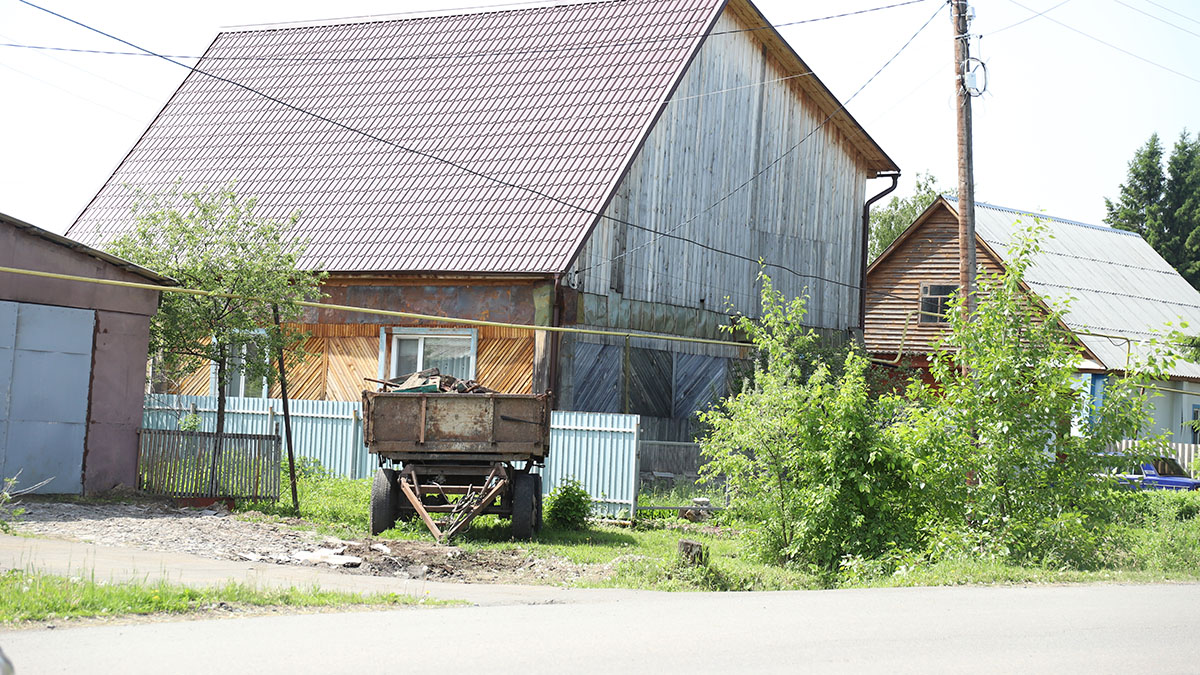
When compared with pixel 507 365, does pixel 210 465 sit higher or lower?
lower

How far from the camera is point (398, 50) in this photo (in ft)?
86.4

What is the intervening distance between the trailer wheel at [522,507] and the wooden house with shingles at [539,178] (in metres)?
4.34

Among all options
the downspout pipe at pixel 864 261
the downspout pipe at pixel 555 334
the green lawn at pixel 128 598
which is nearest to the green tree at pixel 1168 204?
the downspout pipe at pixel 864 261

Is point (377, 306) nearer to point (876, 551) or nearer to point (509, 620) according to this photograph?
point (876, 551)

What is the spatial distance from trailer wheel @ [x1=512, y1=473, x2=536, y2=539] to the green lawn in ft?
16.1

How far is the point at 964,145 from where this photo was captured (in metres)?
17.2

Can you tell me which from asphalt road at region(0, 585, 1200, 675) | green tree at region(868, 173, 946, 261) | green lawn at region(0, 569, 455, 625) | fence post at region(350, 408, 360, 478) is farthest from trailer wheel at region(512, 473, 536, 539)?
green tree at region(868, 173, 946, 261)

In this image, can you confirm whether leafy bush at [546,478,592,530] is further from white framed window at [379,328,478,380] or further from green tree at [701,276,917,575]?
white framed window at [379,328,478,380]

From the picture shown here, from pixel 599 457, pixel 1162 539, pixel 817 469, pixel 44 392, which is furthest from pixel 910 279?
pixel 44 392

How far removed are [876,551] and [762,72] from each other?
1467 centimetres

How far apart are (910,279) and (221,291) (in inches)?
1086

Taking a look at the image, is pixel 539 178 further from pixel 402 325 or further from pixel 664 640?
pixel 664 640

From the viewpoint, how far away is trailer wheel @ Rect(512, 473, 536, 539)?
47.6 ft

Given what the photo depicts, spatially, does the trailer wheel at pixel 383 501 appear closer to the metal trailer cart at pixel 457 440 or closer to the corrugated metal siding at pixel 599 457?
the metal trailer cart at pixel 457 440
